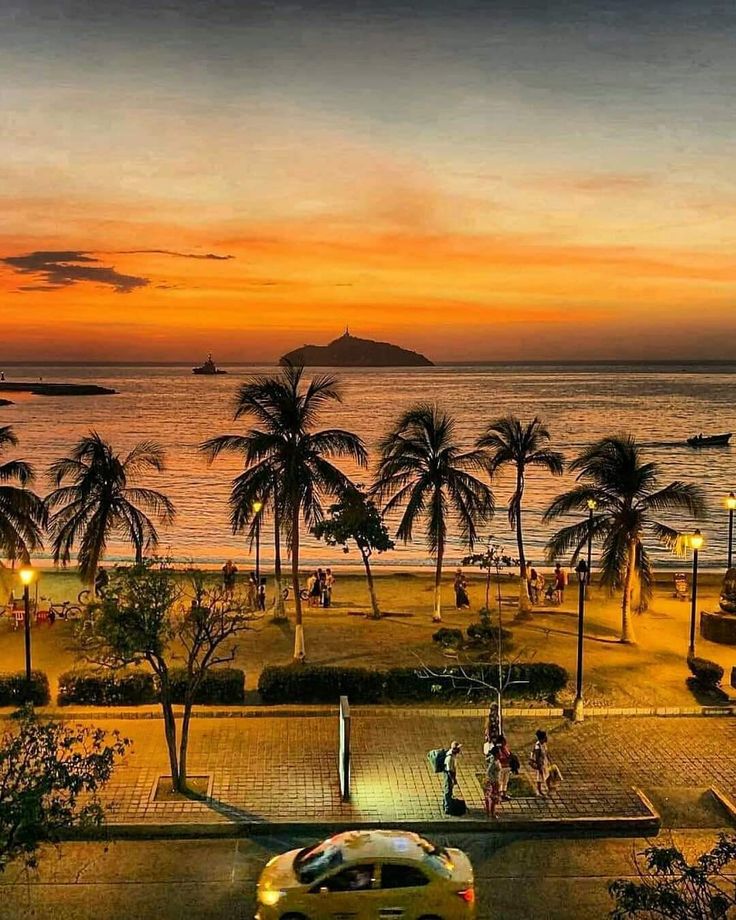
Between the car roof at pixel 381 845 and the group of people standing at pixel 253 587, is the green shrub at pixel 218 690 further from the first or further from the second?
the group of people standing at pixel 253 587

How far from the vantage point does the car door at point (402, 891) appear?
11.8 metres

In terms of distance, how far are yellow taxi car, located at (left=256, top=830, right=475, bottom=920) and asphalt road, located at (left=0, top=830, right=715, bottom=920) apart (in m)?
1.04

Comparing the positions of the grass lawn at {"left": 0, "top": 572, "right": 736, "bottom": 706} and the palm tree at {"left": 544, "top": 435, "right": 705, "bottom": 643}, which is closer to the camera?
the grass lawn at {"left": 0, "top": 572, "right": 736, "bottom": 706}

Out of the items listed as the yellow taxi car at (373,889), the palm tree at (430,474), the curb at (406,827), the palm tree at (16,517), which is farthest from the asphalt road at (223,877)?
the palm tree at (430,474)

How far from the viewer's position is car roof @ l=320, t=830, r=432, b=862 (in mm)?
12141

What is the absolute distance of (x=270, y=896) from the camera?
1207cm

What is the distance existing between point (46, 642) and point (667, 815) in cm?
1624

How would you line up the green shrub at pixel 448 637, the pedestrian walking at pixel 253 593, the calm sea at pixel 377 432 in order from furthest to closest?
the calm sea at pixel 377 432
the pedestrian walking at pixel 253 593
the green shrub at pixel 448 637

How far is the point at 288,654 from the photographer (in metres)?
24.0

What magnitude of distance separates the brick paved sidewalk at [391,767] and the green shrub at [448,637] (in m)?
4.83

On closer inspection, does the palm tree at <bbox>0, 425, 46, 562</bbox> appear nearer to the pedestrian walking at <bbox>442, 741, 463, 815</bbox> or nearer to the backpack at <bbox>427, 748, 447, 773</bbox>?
the backpack at <bbox>427, 748, 447, 773</bbox>

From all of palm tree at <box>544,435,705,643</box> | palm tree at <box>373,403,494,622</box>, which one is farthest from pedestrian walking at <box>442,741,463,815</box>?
palm tree at <box>373,403,494,622</box>

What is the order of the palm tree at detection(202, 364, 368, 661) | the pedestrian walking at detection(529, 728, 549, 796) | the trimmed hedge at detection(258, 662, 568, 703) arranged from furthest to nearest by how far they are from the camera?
1. the palm tree at detection(202, 364, 368, 661)
2. the trimmed hedge at detection(258, 662, 568, 703)
3. the pedestrian walking at detection(529, 728, 549, 796)

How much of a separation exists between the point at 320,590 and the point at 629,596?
33.2 ft
